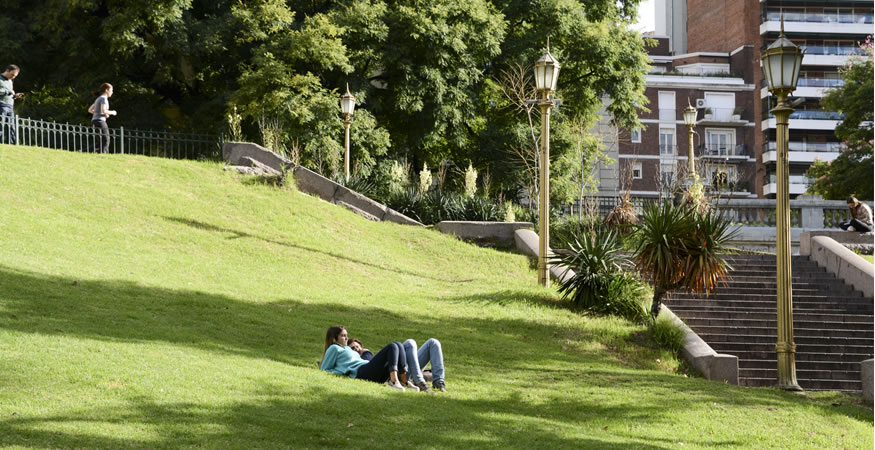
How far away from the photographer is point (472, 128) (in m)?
35.8

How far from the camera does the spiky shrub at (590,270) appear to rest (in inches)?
714

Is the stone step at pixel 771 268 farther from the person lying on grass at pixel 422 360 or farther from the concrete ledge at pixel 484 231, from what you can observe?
the person lying on grass at pixel 422 360

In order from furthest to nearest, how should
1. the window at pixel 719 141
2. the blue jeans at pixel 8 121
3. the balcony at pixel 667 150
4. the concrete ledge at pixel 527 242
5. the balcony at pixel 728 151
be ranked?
1. the window at pixel 719 141
2. the balcony at pixel 667 150
3. the balcony at pixel 728 151
4. the blue jeans at pixel 8 121
5. the concrete ledge at pixel 527 242

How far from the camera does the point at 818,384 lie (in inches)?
624

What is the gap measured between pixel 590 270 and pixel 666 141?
5556 cm

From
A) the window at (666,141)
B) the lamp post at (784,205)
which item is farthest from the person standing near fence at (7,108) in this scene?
the window at (666,141)

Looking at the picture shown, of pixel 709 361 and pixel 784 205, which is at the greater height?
pixel 784 205

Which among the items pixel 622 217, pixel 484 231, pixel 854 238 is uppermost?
pixel 622 217

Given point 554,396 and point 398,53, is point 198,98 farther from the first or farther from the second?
point 554,396

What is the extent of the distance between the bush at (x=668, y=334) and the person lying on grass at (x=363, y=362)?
277 inches

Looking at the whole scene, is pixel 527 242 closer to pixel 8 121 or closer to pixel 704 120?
pixel 8 121

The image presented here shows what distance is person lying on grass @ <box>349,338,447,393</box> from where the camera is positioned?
10.6 m

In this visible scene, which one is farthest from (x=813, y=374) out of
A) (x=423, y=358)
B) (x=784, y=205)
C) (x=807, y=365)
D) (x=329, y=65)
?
(x=329, y=65)

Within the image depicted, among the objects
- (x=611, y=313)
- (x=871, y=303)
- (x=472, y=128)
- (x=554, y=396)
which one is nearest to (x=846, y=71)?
(x=472, y=128)
